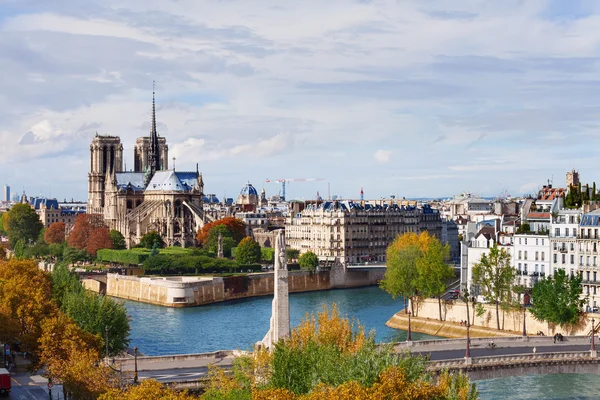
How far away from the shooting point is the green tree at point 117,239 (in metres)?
169

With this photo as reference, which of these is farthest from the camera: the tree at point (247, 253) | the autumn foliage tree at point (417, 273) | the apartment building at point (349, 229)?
the apartment building at point (349, 229)

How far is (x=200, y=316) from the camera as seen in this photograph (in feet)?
337

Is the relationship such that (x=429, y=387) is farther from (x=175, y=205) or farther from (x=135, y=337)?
(x=175, y=205)

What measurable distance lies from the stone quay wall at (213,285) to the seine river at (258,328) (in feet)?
5.54

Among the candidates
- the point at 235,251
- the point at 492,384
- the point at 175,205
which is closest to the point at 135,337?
the point at 492,384

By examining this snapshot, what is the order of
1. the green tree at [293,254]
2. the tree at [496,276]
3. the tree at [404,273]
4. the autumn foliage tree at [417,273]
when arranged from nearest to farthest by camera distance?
the tree at [496,276], the autumn foliage tree at [417,273], the tree at [404,273], the green tree at [293,254]

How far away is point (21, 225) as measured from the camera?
192 metres

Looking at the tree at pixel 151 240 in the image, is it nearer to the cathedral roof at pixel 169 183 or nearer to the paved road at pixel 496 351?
the cathedral roof at pixel 169 183

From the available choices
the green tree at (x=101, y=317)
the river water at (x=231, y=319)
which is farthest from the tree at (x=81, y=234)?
the green tree at (x=101, y=317)

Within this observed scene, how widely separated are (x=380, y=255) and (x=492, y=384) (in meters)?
84.7

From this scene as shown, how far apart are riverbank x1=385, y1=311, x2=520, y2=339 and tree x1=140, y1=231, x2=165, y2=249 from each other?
264ft

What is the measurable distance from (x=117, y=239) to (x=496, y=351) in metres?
113

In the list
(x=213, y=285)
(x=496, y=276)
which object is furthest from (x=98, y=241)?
(x=496, y=276)

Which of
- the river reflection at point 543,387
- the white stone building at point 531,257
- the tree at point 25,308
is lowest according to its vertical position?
the river reflection at point 543,387
